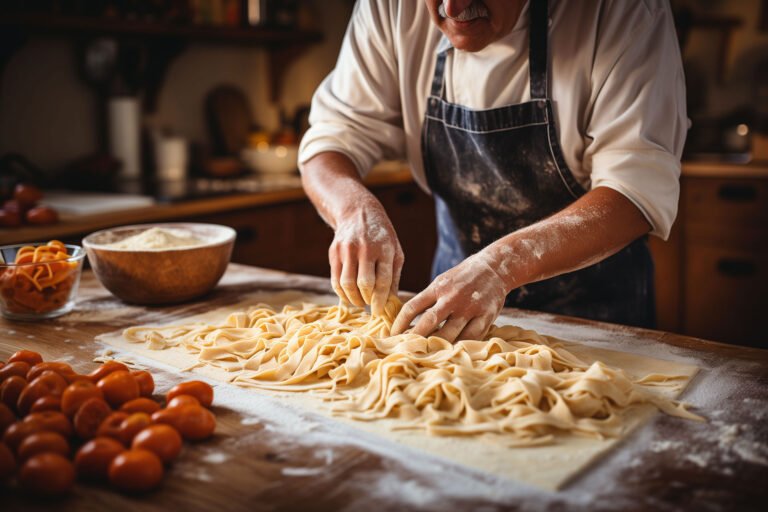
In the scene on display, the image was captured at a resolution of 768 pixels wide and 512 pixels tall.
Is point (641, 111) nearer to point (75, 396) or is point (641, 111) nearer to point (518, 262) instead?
point (518, 262)

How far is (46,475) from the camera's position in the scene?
0.95 meters

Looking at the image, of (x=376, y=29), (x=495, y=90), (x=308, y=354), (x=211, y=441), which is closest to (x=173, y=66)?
(x=376, y=29)

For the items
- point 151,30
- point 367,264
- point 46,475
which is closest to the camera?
point 46,475

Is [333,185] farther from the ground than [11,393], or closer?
farther from the ground

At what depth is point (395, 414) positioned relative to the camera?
122 centimetres

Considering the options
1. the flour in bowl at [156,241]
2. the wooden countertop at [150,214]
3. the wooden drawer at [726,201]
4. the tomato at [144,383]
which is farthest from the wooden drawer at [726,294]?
the tomato at [144,383]

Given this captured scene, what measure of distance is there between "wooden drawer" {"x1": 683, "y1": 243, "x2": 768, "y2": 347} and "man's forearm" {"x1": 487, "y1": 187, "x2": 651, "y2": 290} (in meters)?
2.57

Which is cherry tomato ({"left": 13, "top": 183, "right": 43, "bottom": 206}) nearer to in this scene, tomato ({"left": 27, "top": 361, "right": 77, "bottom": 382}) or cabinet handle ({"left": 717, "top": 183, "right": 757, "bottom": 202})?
tomato ({"left": 27, "top": 361, "right": 77, "bottom": 382})

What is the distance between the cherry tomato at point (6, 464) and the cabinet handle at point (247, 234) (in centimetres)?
231

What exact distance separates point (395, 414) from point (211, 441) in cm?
31

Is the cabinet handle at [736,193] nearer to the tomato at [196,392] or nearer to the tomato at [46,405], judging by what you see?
the tomato at [196,392]

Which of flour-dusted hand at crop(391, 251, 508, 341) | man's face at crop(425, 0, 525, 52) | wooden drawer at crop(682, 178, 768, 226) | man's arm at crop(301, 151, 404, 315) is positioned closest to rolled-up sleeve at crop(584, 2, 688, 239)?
man's face at crop(425, 0, 525, 52)

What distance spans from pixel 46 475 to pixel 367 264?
0.80 m

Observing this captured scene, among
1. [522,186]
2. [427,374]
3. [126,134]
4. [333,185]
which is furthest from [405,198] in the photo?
[427,374]
